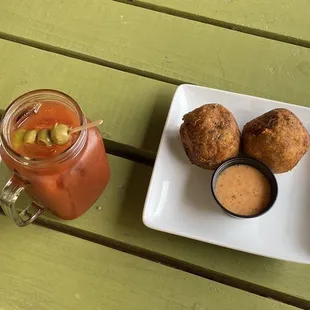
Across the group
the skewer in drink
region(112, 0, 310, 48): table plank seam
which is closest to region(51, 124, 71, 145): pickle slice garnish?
the skewer in drink

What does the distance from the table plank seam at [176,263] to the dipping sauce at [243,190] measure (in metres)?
0.13

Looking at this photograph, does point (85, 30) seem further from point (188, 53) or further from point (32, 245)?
point (32, 245)

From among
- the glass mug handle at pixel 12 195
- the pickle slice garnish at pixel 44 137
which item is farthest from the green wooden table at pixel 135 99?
the pickle slice garnish at pixel 44 137

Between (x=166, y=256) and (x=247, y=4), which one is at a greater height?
(x=247, y=4)

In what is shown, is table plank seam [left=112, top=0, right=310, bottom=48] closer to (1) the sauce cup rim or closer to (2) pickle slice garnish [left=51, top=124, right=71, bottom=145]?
(1) the sauce cup rim

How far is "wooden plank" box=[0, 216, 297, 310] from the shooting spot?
94cm

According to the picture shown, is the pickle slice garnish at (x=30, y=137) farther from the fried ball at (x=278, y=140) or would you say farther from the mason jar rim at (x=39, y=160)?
the fried ball at (x=278, y=140)

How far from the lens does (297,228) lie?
0.97 meters

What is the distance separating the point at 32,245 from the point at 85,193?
141 mm

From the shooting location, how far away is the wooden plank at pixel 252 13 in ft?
3.95

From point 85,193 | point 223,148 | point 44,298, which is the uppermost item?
point 223,148

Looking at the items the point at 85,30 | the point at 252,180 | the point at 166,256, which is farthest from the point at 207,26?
the point at 166,256

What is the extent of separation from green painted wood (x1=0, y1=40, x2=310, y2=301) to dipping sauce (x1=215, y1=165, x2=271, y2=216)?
0.09 metres

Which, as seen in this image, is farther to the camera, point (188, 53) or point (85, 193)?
point (188, 53)
